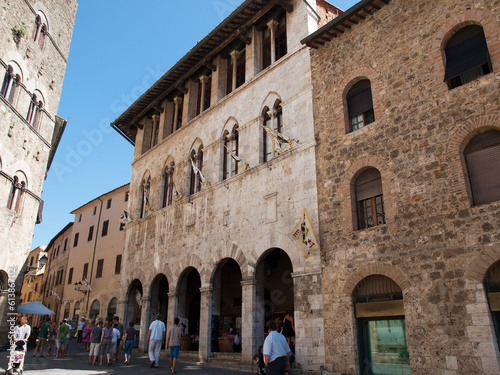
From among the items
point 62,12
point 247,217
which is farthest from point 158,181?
point 62,12

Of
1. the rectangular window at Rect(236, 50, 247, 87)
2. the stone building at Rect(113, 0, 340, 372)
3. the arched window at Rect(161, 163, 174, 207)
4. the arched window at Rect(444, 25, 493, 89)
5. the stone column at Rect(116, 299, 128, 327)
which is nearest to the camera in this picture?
the arched window at Rect(444, 25, 493, 89)

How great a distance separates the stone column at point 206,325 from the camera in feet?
46.7

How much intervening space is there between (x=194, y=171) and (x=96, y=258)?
1621 centimetres

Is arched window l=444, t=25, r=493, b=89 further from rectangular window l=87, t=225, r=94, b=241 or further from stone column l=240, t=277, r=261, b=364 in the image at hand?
rectangular window l=87, t=225, r=94, b=241

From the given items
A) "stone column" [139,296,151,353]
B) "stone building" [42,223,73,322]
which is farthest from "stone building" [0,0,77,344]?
"stone building" [42,223,73,322]

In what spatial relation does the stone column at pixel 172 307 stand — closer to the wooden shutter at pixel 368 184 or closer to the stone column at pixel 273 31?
the wooden shutter at pixel 368 184

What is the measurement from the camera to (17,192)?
17.7 m

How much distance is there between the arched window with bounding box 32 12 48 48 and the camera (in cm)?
1891

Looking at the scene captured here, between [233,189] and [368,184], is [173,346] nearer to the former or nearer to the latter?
[233,189]

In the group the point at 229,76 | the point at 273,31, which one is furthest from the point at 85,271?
the point at 273,31

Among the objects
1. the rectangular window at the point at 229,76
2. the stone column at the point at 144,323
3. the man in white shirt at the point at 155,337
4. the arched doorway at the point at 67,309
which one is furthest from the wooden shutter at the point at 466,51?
the arched doorway at the point at 67,309

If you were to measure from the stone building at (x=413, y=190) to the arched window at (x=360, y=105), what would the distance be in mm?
33

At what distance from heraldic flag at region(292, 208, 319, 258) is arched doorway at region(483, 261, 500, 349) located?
427cm

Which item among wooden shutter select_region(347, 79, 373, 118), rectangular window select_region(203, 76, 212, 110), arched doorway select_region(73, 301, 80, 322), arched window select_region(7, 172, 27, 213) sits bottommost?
arched doorway select_region(73, 301, 80, 322)
